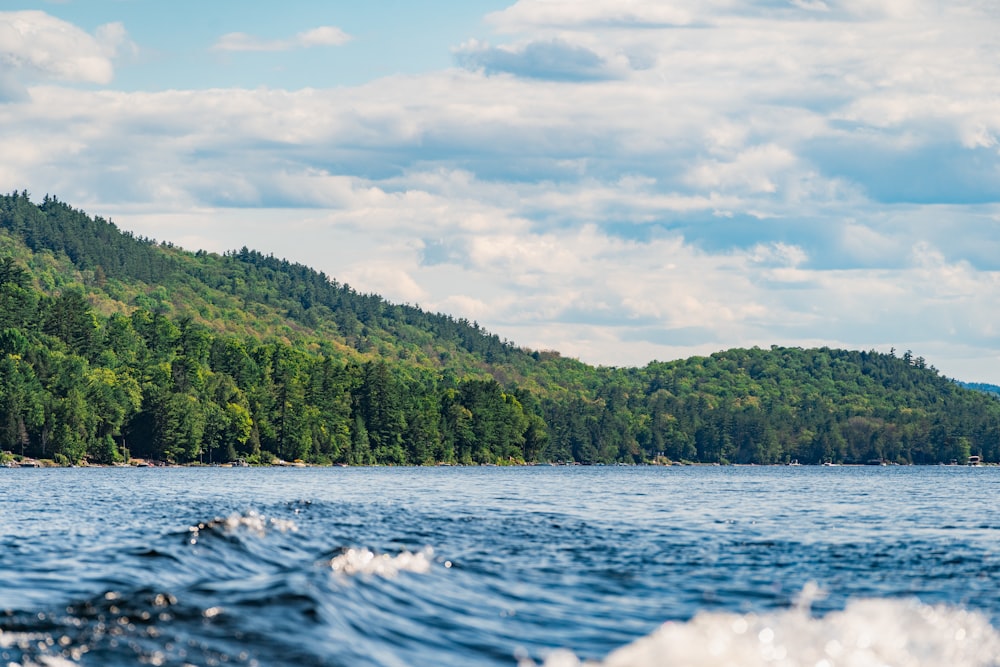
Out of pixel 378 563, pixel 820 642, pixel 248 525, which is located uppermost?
pixel 820 642

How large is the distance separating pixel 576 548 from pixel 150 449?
15822 centimetres

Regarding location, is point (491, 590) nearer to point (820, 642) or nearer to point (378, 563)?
point (378, 563)

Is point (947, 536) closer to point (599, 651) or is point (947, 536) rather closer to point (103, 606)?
point (599, 651)

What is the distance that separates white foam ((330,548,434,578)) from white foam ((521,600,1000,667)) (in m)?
9.51

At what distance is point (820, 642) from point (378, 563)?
13.3 metres

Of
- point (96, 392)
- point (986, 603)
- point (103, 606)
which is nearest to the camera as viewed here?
point (103, 606)

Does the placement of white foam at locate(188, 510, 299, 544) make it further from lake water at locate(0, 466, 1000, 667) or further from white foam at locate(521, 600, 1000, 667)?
white foam at locate(521, 600, 1000, 667)

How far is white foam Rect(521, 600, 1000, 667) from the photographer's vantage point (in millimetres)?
21156

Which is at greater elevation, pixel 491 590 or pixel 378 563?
pixel 378 563

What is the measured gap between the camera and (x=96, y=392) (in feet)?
606

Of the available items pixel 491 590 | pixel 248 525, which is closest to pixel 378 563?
pixel 491 590

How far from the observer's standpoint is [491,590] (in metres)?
31.2

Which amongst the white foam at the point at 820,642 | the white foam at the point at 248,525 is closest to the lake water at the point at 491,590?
the white foam at the point at 820,642

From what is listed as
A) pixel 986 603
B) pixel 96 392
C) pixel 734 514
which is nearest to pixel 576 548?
pixel 986 603
